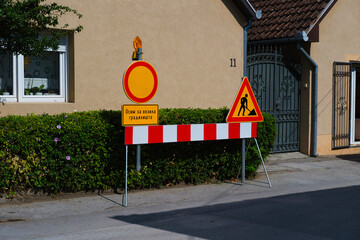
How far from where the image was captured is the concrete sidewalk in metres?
7.35

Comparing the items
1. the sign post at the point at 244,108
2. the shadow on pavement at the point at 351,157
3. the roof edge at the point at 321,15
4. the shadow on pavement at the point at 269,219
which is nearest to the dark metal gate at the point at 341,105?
the shadow on pavement at the point at 351,157

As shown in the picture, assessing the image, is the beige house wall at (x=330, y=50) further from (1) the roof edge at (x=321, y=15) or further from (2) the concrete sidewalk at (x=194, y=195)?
(2) the concrete sidewalk at (x=194, y=195)

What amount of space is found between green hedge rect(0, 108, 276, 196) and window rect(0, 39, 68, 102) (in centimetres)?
188

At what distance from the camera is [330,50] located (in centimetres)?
→ 1398

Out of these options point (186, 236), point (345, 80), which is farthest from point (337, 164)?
point (186, 236)

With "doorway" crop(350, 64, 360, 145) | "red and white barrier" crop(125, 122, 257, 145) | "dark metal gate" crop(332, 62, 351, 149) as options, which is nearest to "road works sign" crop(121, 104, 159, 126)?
"red and white barrier" crop(125, 122, 257, 145)

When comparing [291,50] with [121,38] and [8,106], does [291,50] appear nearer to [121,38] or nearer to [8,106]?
[121,38]

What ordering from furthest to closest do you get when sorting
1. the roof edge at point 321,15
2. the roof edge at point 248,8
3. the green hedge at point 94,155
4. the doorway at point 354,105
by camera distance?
the doorway at point 354,105, the roof edge at point 321,15, the roof edge at point 248,8, the green hedge at point 94,155

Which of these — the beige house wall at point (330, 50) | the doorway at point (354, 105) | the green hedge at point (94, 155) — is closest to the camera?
the green hedge at point (94, 155)

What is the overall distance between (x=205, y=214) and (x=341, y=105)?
8.70 m

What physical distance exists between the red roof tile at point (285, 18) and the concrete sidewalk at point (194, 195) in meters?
3.86

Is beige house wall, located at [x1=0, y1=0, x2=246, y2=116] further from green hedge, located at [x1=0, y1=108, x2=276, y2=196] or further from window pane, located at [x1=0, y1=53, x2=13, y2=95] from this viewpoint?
green hedge, located at [x1=0, y1=108, x2=276, y2=196]

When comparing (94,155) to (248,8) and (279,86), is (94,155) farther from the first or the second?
(279,86)

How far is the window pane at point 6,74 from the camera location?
9.48m
